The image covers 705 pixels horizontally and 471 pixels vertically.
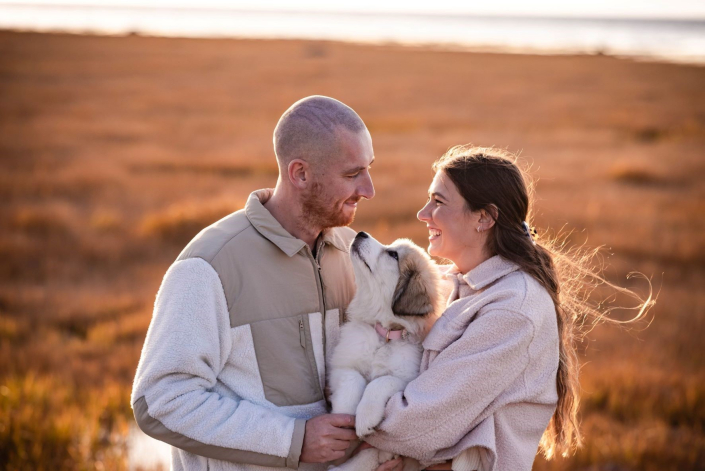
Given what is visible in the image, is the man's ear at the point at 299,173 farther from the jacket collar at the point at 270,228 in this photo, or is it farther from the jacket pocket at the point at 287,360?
the jacket pocket at the point at 287,360

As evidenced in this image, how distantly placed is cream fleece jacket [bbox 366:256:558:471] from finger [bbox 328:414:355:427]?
12 cm

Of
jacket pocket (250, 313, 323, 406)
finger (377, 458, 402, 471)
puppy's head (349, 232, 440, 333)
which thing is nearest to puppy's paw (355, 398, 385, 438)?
finger (377, 458, 402, 471)

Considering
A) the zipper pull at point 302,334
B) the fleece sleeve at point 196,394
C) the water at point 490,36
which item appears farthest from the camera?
the water at point 490,36

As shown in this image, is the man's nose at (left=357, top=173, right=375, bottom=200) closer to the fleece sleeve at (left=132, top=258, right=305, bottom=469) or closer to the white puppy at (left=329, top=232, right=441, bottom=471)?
the white puppy at (left=329, top=232, right=441, bottom=471)

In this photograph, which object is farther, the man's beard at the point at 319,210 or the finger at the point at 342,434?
the man's beard at the point at 319,210

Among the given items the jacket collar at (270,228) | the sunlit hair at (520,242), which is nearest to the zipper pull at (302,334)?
the jacket collar at (270,228)

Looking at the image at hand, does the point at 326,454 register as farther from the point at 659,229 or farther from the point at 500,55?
the point at 500,55

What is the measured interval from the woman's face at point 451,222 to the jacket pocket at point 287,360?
2.66 ft

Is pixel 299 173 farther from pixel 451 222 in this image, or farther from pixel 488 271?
pixel 488 271

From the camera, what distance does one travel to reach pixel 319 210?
3.33 meters

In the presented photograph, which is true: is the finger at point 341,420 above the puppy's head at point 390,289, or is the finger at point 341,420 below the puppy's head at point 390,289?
below

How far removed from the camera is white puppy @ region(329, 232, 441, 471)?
3105 millimetres

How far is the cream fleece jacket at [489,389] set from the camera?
278 cm

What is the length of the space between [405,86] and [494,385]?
91.1 ft
